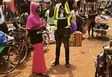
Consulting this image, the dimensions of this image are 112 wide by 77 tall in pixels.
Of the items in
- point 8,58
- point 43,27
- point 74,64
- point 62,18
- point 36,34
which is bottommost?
point 74,64

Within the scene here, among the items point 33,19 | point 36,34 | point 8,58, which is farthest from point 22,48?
point 33,19

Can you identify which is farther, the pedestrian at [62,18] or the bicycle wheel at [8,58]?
the pedestrian at [62,18]

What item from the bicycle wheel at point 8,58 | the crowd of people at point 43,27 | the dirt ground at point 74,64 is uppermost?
the crowd of people at point 43,27

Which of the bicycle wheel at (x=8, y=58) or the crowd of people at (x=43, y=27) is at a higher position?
the crowd of people at (x=43, y=27)

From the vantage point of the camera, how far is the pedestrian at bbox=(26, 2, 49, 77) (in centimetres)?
478

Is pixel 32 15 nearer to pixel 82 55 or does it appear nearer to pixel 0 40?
pixel 0 40

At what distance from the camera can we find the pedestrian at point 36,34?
15.7 feet

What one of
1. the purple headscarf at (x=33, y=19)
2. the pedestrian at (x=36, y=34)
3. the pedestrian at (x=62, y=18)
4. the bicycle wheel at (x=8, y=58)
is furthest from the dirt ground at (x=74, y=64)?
the purple headscarf at (x=33, y=19)

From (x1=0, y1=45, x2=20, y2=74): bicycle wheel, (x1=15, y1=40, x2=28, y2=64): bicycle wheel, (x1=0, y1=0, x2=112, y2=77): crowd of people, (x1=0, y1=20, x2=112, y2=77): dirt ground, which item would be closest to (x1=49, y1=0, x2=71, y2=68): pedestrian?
(x1=0, y1=0, x2=112, y2=77): crowd of people

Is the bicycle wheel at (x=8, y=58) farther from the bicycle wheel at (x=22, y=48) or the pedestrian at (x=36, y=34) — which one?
the pedestrian at (x=36, y=34)

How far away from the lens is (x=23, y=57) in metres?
6.06

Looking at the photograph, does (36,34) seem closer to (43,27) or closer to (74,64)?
(43,27)

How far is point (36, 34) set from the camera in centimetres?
489

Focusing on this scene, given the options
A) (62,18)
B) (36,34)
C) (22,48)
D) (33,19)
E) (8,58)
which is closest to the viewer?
(33,19)
